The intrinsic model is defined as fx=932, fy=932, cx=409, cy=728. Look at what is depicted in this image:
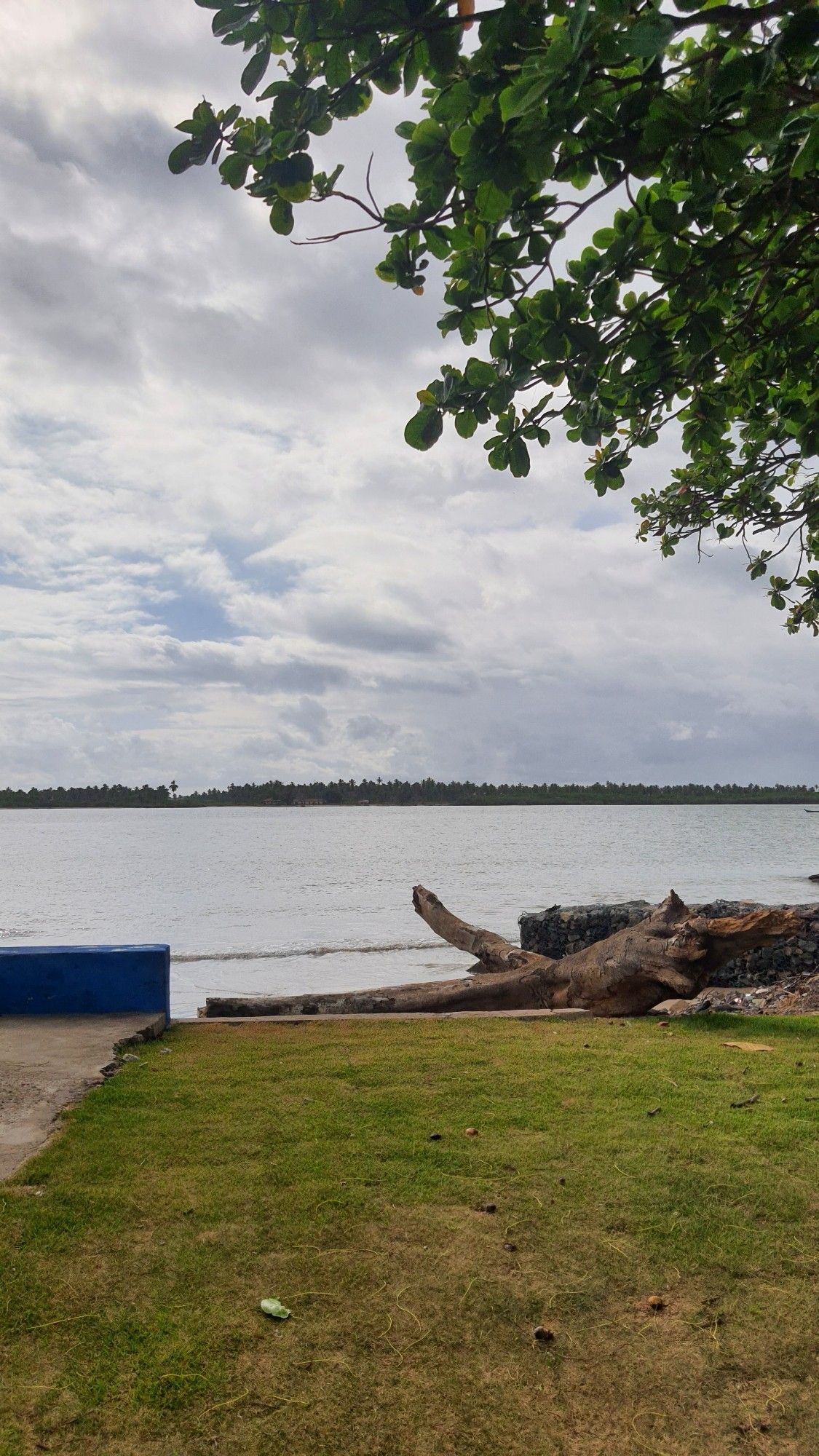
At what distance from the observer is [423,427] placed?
11.7ft

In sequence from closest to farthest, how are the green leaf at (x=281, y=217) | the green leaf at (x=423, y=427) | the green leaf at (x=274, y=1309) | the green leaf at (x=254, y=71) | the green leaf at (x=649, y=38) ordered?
the green leaf at (x=649, y=38) → the green leaf at (x=254, y=71) → the green leaf at (x=274, y=1309) → the green leaf at (x=281, y=217) → the green leaf at (x=423, y=427)

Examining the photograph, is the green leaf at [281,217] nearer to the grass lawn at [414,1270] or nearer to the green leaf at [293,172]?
the green leaf at [293,172]

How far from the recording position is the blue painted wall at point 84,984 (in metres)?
7.44

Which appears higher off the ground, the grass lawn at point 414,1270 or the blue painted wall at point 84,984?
the blue painted wall at point 84,984

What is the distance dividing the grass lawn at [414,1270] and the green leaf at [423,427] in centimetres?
310

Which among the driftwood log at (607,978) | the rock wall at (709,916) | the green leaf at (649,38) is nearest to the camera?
the green leaf at (649,38)

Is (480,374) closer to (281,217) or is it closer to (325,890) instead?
(281,217)

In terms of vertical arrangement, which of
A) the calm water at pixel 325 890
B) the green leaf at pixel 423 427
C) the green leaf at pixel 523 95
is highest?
the green leaf at pixel 523 95

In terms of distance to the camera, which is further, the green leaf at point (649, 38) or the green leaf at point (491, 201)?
the green leaf at point (491, 201)

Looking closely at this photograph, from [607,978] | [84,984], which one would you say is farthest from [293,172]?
[607,978]

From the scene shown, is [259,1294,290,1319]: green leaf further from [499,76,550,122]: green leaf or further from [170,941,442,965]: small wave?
[170,941,442,965]: small wave

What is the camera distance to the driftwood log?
8.23m

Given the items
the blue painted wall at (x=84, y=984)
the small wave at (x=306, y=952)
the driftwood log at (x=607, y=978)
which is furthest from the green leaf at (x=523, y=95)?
the small wave at (x=306, y=952)

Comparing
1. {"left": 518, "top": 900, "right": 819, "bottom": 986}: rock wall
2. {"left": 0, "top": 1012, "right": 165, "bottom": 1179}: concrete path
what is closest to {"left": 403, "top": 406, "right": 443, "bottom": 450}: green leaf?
{"left": 0, "top": 1012, "right": 165, "bottom": 1179}: concrete path
